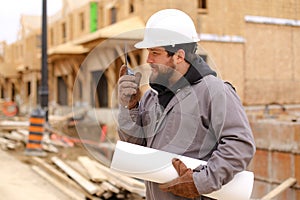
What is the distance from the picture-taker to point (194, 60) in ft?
8.30

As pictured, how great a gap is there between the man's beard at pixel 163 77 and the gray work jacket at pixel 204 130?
0.32ft

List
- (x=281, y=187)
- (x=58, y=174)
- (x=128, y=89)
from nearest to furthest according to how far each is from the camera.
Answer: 1. (x=128, y=89)
2. (x=281, y=187)
3. (x=58, y=174)

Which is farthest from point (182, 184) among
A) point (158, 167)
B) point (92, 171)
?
point (92, 171)

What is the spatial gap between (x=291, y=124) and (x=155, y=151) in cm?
565

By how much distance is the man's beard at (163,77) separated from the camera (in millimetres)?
2518

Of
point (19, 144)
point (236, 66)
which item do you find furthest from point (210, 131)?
point (236, 66)

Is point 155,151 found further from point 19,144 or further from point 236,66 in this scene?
point 236,66

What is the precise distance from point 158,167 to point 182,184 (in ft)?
0.61

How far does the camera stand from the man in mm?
2312

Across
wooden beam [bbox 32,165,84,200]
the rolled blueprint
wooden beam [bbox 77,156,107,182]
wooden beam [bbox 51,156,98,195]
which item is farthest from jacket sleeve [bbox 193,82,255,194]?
wooden beam [bbox 77,156,107,182]

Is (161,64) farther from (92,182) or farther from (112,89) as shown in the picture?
(112,89)

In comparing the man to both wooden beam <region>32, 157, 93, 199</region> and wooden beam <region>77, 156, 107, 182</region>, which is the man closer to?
wooden beam <region>32, 157, 93, 199</region>

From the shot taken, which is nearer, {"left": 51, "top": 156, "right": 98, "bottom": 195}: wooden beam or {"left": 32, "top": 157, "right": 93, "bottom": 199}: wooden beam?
{"left": 51, "top": 156, "right": 98, "bottom": 195}: wooden beam

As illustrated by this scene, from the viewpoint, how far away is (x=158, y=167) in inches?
97.3
